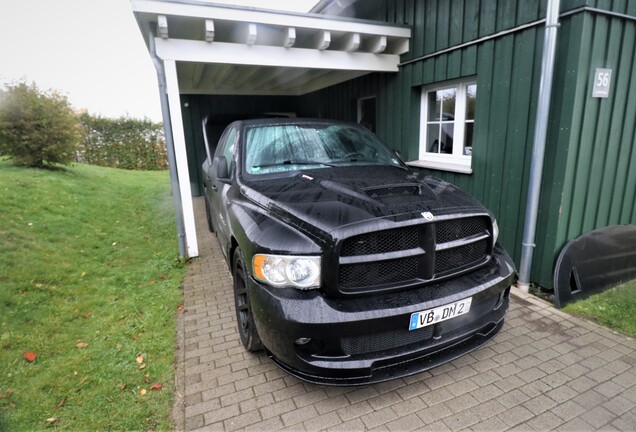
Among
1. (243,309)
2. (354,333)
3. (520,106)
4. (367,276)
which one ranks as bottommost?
(243,309)

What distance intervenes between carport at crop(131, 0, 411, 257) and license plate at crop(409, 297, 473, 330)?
377 cm

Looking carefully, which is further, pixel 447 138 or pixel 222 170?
pixel 447 138

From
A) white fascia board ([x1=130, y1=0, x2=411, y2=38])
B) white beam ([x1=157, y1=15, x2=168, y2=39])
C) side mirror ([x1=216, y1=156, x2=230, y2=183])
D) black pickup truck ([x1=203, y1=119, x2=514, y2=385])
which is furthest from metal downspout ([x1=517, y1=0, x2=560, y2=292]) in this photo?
white beam ([x1=157, y1=15, x2=168, y2=39])

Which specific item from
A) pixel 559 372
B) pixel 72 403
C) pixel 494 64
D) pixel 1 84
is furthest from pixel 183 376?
pixel 1 84

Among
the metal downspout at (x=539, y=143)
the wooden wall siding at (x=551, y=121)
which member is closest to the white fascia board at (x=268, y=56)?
the wooden wall siding at (x=551, y=121)

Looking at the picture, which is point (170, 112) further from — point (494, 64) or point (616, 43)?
point (616, 43)

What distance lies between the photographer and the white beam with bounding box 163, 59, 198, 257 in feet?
14.6

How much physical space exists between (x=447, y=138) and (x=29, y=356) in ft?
17.9

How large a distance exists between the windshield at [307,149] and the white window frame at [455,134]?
1746 millimetres

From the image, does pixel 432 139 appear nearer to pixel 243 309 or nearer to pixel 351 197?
pixel 351 197

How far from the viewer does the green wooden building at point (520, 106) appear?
336 centimetres

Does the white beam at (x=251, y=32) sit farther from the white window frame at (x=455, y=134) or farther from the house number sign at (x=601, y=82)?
the house number sign at (x=601, y=82)

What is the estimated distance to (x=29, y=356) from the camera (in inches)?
111

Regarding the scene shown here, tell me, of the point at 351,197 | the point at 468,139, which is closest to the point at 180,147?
the point at 351,197
